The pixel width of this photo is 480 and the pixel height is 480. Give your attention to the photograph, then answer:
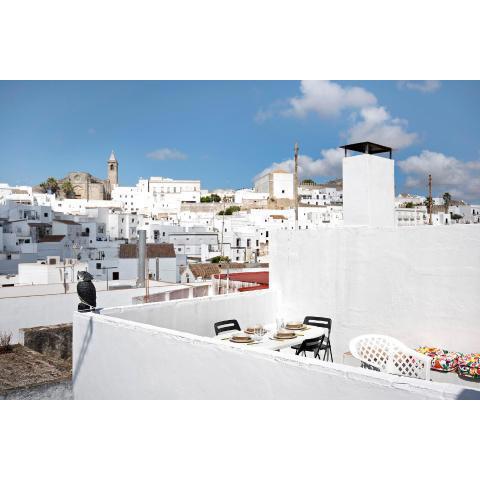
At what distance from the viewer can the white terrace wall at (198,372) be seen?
316cm

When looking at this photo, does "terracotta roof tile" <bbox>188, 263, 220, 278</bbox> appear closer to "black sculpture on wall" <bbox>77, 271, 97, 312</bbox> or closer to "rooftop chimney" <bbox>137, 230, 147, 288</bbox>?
"rooftop chimney" <bbox>137, 230, 147, 288</bbox>

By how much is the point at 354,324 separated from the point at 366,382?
3.40 m

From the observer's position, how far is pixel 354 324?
6.46m

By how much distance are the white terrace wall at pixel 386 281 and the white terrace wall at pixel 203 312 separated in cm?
48

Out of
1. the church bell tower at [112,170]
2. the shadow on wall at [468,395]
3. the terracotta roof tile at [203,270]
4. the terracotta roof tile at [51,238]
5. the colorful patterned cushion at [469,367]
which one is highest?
the church bell tower at [112,170]

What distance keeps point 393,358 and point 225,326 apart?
2499 mm

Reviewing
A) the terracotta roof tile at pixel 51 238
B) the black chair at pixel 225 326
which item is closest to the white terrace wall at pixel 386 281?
the black chair at pixel 225 326

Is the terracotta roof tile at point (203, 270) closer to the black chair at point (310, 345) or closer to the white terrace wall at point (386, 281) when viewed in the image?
the white terrace wall at point (386, 281)

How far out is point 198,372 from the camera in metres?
4.36

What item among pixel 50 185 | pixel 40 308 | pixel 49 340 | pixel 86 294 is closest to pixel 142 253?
pixel 40 308

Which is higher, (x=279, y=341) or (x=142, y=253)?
(x=142, y=253)

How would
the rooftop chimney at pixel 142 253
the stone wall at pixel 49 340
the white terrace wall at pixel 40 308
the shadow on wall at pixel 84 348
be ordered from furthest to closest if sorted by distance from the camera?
the rooftop chimney at pixel 142 253 < the white terrace wall at pixel 40 308 < the stone wall at pixel 49 340 < the shadow on wall at pixel 84 348

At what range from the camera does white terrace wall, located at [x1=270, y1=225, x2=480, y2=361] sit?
5359mm

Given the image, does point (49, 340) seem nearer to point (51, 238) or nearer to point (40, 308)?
point (40, 308)
